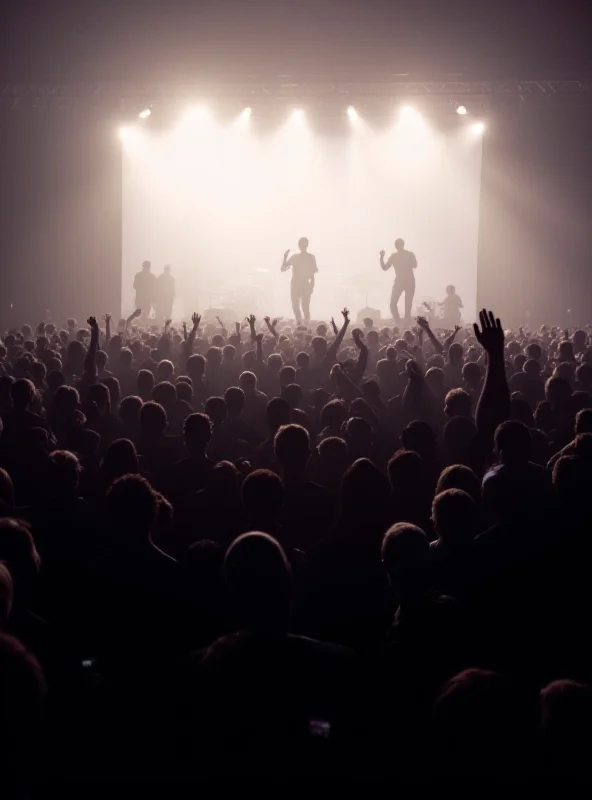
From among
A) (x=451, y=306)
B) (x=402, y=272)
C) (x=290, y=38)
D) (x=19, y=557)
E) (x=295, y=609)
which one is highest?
(x=290, y=38)

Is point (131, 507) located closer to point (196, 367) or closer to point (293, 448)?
point (293, 448)

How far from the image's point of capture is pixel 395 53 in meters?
17.3

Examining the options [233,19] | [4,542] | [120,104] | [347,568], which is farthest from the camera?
[120,104]

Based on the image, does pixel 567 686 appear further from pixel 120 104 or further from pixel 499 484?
pixel 120 104

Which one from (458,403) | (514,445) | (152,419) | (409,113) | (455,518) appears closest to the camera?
(455,518)

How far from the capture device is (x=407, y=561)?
8.17ft

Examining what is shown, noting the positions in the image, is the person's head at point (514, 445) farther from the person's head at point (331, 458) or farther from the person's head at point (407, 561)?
the person's head at point (407, 561)

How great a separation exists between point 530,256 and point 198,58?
13195 millimetres

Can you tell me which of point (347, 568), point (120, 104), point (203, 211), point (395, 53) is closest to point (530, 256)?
point (395, 53)

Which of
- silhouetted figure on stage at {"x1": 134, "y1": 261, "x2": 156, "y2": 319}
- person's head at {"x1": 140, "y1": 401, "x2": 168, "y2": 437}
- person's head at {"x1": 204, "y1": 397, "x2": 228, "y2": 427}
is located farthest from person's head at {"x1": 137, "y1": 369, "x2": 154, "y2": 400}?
silhouetted figure on stage at {"x1": 134, "y1": 261, "x2": 156, "y2": 319}

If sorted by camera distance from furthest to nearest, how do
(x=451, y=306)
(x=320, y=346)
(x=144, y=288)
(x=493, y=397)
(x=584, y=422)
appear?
(x=451, y=306)
(x=144, y=288)
(x=320, y=346)
(x=493, y=397)
(x=584, y=422)

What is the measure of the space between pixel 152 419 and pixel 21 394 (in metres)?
1.21

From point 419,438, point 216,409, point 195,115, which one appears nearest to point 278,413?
point 216,409

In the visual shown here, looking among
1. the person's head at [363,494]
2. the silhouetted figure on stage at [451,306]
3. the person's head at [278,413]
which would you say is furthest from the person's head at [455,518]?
the silhouetted figure on stage at [451,306]
